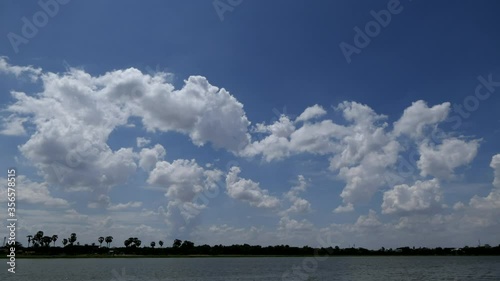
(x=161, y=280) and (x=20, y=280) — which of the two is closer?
(x=20, y=280)

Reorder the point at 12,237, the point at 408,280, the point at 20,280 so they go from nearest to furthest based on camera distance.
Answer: the point at 12,237
the point at 20,280
the point at 408,280

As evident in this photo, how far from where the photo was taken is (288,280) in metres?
86.6

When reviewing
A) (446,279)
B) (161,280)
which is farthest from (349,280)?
(161,280)

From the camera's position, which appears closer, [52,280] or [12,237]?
[12,237]

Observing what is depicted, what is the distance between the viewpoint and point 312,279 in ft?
284

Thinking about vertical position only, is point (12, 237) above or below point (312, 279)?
above

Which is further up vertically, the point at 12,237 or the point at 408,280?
the point at 12,237

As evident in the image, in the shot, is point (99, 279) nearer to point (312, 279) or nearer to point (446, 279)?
point (312, 279)

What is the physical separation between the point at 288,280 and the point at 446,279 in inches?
1318

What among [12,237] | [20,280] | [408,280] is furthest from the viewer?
[408,280]

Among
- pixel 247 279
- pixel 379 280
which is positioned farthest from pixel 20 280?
pixel 379 280

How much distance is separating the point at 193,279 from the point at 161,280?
21.9 feet

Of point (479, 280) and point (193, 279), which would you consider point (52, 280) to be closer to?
point (193, 279)

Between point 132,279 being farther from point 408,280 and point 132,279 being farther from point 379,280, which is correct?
point 408,280
